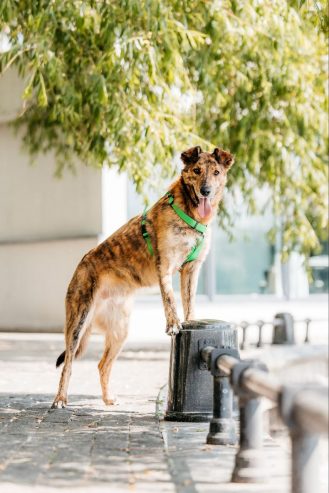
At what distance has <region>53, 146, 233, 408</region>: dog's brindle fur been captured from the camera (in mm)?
8766

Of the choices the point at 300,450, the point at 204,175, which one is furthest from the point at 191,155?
the point at 300,450

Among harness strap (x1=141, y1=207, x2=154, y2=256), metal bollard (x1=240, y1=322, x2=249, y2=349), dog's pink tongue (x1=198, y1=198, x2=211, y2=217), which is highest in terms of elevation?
dog's pink tongue (x1=198, y1=198, x2=211, y2=217)

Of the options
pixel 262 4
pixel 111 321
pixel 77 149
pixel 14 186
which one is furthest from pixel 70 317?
pixel 14 186

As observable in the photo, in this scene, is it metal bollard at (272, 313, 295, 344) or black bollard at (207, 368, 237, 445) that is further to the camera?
metal bollard at (272, 313, 295, 344)

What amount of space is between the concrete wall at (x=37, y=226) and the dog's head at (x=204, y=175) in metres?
12.1

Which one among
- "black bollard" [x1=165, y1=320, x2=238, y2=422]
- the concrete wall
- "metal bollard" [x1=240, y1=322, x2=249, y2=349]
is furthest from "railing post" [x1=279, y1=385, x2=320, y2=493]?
the concrete wall

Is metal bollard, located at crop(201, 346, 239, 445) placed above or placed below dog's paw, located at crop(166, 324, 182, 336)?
below

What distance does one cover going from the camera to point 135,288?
941 centimetres

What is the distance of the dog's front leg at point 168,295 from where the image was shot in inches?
327

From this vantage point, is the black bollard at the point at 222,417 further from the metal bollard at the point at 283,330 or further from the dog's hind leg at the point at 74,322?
the metal bollard at the point at 283,330

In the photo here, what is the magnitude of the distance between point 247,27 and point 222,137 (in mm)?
2185

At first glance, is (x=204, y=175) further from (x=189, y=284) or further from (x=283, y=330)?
(x=283, y=330)

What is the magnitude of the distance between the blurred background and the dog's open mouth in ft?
6.61

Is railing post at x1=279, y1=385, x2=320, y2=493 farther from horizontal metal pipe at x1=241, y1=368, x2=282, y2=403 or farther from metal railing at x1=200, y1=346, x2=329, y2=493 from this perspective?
horizontal metal pipe at x1=241, y1=368, x2=282, y2=403
